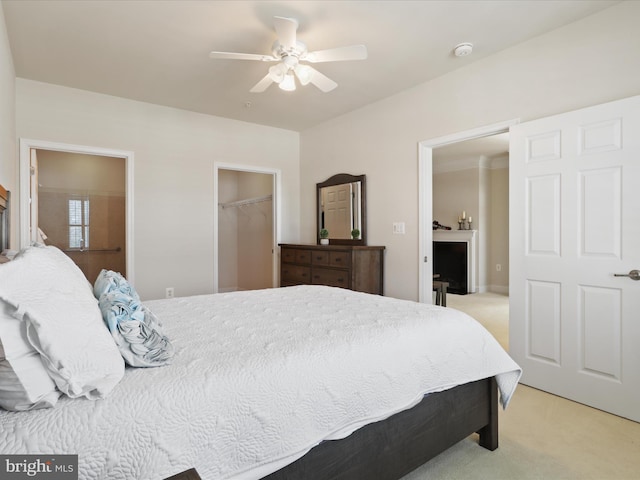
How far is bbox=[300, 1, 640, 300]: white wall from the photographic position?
2350mm

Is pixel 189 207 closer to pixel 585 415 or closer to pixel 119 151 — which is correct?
pixel 119 151

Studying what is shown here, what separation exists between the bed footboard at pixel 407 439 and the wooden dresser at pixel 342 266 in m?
1.94

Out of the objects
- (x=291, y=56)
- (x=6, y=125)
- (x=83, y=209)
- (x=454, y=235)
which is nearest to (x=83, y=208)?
(x=83, y=209)

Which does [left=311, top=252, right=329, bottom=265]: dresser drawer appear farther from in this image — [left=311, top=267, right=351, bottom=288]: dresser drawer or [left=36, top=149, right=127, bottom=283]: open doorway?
[left=36, top=149, right=127, bottom=283]: open doorway

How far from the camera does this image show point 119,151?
3.83 m

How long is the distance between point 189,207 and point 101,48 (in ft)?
6.04

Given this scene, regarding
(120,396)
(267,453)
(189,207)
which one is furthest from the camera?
(189,207)

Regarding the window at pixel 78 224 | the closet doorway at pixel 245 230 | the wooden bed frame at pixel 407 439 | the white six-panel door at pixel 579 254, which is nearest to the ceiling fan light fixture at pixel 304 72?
the white six-panel door at pixel 579 254

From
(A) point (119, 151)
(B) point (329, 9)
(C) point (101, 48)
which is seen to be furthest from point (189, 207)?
(B) point (329, 9)

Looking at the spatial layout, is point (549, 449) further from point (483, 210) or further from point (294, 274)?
point (483, 210)

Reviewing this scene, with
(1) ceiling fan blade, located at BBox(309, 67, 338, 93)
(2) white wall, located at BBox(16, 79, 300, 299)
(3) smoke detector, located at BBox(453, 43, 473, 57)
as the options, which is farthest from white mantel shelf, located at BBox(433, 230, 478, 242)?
(1) ceiling fan blade, located at BBox(309, 67, 338, 93)

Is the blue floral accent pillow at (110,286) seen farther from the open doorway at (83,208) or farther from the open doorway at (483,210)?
the open doorway at (483,210)

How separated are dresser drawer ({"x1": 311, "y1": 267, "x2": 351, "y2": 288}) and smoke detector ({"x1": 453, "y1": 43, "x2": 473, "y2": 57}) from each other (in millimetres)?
2129

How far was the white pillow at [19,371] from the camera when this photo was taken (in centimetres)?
82
